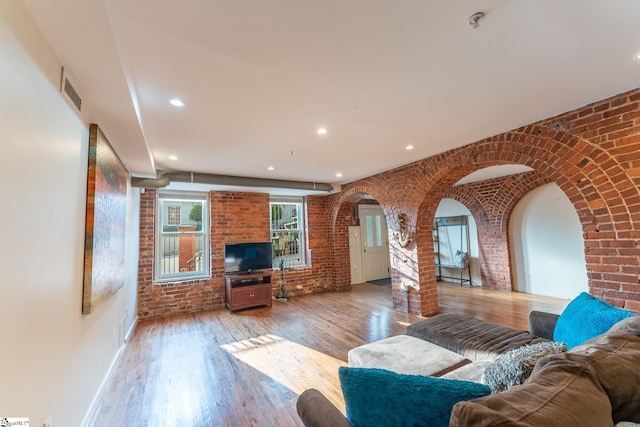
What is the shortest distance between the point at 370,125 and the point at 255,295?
3664 millimetres

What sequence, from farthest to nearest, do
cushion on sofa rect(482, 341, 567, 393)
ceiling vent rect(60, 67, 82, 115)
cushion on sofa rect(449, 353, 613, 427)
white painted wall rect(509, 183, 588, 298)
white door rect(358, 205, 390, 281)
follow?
white door rect(358, 205, 390, 281) → white painted wall rect(509, 183, 588, 298) → ceiling vent rect(60, 67, 82, 115) → cushion on sofa rect(482, 341, 567, 393) → cushion on sofa rect(449, 353, 613, 427)

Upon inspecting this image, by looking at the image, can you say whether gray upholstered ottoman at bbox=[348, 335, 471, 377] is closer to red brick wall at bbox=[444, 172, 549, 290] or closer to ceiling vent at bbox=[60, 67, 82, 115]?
ceiling vent at bbox=[60, 67, 82, 115]

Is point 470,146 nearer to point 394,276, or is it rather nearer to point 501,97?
point 501,97

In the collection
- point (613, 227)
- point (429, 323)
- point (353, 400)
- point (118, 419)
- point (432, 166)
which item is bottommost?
point (118, 419)

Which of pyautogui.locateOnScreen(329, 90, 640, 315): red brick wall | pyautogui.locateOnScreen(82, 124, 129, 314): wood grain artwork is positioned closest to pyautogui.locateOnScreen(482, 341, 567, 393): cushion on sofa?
pyautogui.locateOnScreen(329, 90, 640, 315): red brick wall

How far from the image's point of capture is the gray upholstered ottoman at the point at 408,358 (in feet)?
5.61

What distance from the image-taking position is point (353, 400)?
975mm

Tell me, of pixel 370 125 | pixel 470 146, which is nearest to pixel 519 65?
pixel 370 125

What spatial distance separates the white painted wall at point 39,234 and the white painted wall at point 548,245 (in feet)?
22.4

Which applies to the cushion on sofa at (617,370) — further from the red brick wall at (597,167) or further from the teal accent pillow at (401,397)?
the red brick wall at (597,167)

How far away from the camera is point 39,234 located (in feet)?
4.14

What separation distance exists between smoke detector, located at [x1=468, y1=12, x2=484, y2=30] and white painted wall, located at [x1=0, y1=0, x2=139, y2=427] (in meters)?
2.06

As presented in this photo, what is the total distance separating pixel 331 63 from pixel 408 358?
6.76ft

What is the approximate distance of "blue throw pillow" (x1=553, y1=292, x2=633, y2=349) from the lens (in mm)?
1493
